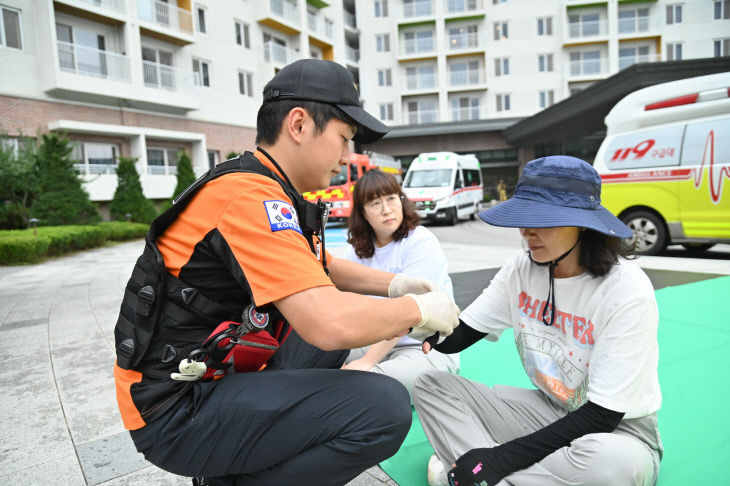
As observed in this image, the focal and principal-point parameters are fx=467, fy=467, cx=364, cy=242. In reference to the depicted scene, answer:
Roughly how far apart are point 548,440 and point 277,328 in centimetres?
99

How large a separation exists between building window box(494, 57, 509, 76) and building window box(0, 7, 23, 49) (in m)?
27.1

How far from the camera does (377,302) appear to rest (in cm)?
134

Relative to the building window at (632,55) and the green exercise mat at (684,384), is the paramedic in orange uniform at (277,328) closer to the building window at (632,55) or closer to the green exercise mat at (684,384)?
the green exercise mat at (684,384)

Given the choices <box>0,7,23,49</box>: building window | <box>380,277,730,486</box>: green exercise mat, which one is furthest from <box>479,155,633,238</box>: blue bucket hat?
<box>0,7,23,49</box>: building window

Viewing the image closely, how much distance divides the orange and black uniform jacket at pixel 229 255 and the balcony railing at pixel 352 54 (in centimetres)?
3361

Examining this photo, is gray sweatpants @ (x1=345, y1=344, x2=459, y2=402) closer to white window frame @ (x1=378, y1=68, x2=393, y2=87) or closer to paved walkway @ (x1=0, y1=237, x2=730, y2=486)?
paved walkway @ (x1=0, y1=237, x2=730, y2=486)

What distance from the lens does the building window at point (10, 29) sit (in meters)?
14.6

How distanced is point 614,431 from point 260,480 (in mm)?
1210

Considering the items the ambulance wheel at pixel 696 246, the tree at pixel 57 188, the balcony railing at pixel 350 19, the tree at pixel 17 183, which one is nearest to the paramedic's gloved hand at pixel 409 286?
the ambulance wheel at pixel 696 246

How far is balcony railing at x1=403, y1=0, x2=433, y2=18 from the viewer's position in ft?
108

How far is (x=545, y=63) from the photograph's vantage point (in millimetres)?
31781

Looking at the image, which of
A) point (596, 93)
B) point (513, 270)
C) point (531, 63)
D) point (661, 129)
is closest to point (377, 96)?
point (531, 63)

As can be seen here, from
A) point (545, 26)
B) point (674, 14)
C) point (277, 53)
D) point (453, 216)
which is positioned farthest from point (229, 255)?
point (674, 14)

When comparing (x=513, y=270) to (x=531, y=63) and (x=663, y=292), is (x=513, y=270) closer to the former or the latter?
(x=663, y=292)
